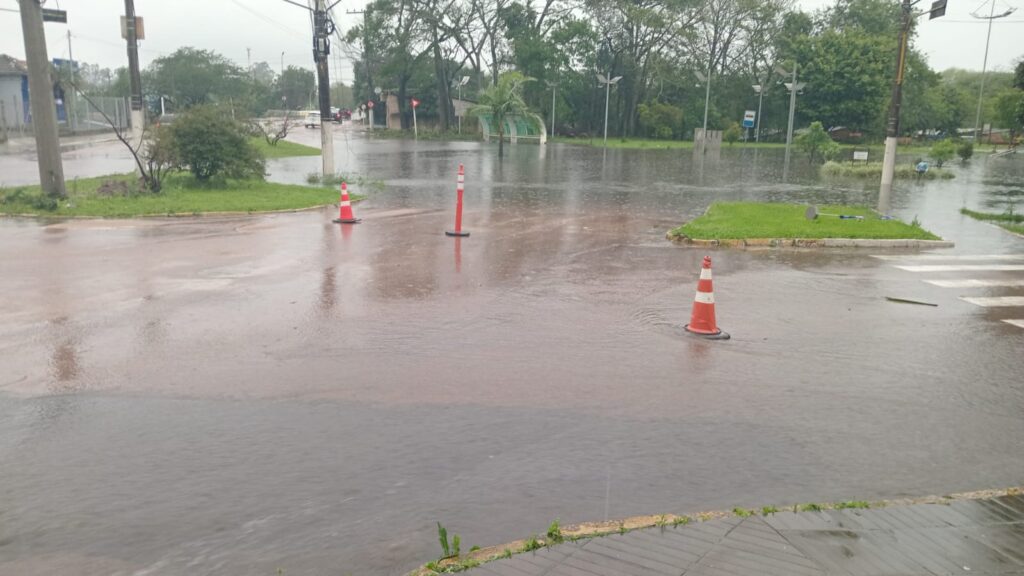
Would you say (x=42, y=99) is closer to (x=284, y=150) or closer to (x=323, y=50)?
(x=323, y=50)

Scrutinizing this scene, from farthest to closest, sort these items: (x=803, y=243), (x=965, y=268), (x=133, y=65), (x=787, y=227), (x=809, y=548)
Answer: (x=133, y=65)
(x=787, y=227)
(x=803, y=243)
(x=965, y=268)
(x=809, y=548)

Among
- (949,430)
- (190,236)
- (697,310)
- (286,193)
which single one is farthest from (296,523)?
(286,193)

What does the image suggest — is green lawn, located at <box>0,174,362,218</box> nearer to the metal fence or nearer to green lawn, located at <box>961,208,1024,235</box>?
green lawn, located at <box>961,208,1024,235</box>

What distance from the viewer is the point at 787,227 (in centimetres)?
1491

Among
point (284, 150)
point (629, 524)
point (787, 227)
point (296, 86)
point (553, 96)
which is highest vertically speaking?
point (296, 86)

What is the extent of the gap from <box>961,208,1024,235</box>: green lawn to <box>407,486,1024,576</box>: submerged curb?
14114 millimetres

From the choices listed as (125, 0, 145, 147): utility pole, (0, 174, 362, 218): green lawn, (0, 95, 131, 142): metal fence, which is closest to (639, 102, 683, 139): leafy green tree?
(0, 95, 131, 142): metal fence

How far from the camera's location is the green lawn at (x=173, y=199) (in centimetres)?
1648

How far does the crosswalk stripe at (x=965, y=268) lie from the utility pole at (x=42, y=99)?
55.1ft

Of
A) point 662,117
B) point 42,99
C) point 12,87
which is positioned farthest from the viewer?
point 662,117

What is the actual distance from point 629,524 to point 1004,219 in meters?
17.7

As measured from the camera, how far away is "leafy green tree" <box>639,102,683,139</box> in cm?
6662

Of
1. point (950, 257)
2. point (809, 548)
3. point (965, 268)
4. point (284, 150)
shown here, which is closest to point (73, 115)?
point (284, 150)

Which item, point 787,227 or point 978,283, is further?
point 787,227
